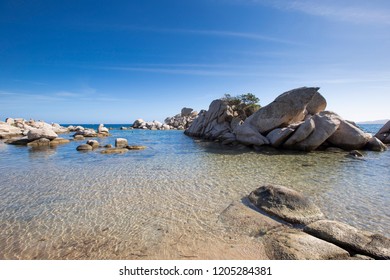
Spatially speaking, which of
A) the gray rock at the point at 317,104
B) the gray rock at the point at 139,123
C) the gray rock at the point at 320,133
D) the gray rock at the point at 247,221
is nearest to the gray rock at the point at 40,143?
the gray rock at the point at 247,221

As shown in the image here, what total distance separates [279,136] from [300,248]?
17.9m

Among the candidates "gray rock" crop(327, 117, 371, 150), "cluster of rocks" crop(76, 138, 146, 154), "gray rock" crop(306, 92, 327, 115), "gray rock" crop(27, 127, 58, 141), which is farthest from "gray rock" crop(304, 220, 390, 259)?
"gray rock" crop(27, 127, 58, 141)

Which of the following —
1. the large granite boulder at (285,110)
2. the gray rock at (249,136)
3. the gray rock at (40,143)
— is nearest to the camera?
the gray rock at (249,136)

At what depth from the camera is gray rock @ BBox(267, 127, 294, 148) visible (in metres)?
21.0

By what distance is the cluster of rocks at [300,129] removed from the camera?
66.0 ft

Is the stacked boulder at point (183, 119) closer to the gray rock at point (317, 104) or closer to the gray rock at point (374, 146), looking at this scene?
the gray rock at point (317, 104)

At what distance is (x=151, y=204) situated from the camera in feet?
26.1

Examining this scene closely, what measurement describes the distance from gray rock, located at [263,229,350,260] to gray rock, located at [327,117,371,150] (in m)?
20.7

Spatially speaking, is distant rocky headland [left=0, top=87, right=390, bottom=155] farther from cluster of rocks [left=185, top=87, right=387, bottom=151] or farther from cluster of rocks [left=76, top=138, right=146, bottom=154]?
cluster of rocks [left=76, top=138, right=146, bottom=154]

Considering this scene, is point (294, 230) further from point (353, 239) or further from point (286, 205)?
point (353, 239)

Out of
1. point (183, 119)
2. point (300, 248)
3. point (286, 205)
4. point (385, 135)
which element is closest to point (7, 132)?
point (286, 205)

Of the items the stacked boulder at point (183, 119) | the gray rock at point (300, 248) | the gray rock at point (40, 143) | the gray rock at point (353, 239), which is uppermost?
the stacked boulder at point (183, 119)
